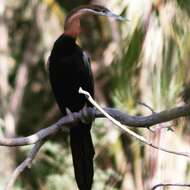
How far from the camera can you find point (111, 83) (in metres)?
7.51

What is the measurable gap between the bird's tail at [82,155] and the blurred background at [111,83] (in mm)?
317

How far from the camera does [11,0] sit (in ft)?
27.2

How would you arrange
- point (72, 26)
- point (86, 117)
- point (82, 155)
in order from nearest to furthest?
1. point (86, 117)
2. point (82, 155)
3. point (72, 26)

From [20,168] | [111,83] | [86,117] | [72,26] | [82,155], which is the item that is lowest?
[111,83]

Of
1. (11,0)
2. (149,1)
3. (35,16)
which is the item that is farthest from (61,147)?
(149,1)

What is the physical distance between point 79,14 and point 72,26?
0.49ft

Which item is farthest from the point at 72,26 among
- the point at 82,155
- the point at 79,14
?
the point at 82,155

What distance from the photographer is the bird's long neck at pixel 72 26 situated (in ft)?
11.7

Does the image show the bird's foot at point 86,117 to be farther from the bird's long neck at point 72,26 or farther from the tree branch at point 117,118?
the bird's long neck at point 72,26

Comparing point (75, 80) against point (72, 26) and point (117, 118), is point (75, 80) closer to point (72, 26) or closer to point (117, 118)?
point (72, 26)

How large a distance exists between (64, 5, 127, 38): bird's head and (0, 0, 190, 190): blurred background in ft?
0.31

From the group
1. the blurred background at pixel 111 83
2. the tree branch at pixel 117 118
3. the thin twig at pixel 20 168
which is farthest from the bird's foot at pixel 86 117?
the thin twig at pixel 20 168

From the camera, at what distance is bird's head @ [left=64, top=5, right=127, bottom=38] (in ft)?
11.2

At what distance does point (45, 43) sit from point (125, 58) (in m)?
4.63
